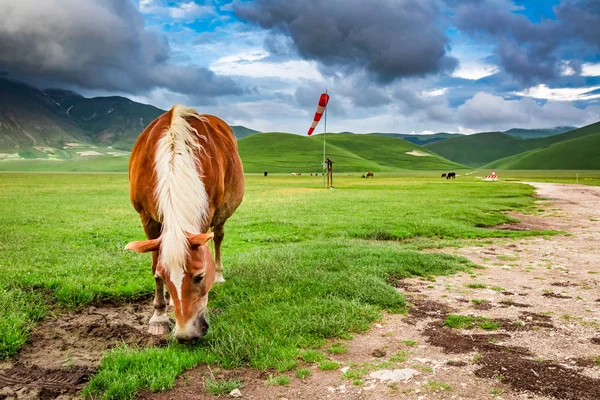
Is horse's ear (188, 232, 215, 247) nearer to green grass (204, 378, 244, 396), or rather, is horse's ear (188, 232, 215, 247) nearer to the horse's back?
the horse's back

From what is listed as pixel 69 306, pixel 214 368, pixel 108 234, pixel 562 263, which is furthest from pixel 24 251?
pixel 562 263

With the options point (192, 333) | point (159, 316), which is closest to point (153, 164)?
point (159, 316)

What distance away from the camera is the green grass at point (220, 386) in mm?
4154

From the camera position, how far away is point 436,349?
5.00 m

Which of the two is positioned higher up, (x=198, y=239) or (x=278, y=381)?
(x=198, y=239)

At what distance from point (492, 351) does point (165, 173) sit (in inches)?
184

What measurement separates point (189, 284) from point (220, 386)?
1169mm

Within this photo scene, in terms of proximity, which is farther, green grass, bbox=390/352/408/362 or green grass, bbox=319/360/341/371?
green grass, bbox=390/352/408/362

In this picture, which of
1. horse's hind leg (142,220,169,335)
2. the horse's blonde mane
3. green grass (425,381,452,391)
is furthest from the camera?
horse's hind leg (142,220,169,335)

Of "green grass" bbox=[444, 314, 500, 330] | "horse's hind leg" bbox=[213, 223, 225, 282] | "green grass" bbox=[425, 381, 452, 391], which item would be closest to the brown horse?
"horse's hind leg" bbox=[213, 223, 225, 282]

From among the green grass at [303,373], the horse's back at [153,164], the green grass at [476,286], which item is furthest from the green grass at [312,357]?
the green grass at [476,286]

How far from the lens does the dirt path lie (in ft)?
13.4

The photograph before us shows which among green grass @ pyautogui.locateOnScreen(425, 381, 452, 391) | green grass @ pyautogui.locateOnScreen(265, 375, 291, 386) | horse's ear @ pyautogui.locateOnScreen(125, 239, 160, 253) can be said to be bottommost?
green grass @ pyautogui.locateOnScreen(265, 375, 291, 386)

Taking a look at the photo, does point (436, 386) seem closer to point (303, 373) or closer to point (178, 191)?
point (303, 373)
